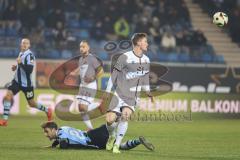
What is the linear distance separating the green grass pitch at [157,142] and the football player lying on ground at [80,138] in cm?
18

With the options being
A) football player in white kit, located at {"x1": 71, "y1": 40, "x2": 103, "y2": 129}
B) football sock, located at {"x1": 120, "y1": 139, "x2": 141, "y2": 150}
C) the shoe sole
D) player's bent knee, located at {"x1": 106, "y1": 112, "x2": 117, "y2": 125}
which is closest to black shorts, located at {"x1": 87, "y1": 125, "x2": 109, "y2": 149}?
player's bent knee, located at {"x1": 106, "y1": 112, "x2": 117, "y2": 125}

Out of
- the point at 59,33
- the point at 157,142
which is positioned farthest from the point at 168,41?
the point at 157,142

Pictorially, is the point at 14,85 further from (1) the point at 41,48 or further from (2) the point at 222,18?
(1) the point at 41,48

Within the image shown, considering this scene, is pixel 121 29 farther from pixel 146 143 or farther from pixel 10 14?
pixel 146 143

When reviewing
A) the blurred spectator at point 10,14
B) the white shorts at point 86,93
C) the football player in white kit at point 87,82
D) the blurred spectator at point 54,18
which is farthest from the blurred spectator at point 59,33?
the white shorts at point 86,93

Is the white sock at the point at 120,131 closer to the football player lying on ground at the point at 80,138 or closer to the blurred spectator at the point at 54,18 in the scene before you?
the football player lying on ground at the point at 80,138

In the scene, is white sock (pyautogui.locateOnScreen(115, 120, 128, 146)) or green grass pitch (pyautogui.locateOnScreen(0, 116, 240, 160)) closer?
green grass pitch (pyautogui.locateOnScreen(0, 116, 240, 160))

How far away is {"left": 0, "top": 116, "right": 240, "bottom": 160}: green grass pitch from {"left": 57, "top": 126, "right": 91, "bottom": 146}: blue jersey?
239mm

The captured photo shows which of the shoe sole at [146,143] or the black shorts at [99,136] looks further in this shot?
the black shorts at [99,136]

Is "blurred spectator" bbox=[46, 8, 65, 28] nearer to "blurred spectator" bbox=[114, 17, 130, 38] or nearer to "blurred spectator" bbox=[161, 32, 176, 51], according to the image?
"blurred spectator" bbox=[114, 17, 130, 38]

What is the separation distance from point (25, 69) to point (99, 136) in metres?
5.94

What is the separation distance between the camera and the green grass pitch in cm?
1212

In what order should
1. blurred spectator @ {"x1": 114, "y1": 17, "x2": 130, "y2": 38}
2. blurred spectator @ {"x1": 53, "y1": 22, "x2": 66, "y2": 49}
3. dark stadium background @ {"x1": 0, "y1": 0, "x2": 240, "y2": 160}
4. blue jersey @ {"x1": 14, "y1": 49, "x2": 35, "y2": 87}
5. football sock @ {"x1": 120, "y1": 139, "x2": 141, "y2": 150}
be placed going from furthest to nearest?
blurred spectator @ {"x1": 114, "y1": 17, "x2": 130, "y2": 38}, blurred spectator @ {"x1": 53, "y1": 22, "x2": 66, "y2": 49}, dark stadium background @ {"x1": 0, "y1": 0, "x2": 240, "y2": 160}, blue jersey @ {"x1": 14, "y1": 49, "x2": 35, "y2": 87}, football sock @ {"x1": 120, "y1": 139, "x2": 141, "y2": 150}

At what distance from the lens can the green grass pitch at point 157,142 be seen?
1212 cm
